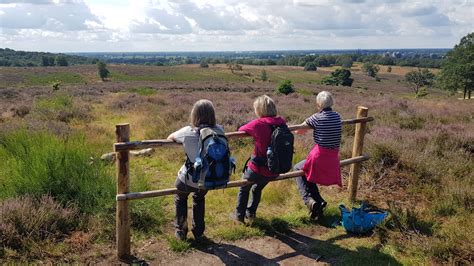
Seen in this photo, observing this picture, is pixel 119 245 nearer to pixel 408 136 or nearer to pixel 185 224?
pixel 185 224

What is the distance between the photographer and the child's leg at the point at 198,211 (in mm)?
4492

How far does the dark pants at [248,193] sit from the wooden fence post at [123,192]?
1535 mm

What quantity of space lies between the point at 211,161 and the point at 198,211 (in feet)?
3.10

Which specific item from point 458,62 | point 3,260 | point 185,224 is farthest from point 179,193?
point 458,62

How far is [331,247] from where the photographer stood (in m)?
4.89

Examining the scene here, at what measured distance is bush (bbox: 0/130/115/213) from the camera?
5027 mm

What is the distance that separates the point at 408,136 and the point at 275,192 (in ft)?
16.6

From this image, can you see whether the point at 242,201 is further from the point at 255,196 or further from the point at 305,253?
the point at 305,253

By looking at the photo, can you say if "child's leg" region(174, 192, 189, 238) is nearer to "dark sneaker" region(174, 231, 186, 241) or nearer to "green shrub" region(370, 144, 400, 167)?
"dark sneaker" region(174, 231, 186, 241)

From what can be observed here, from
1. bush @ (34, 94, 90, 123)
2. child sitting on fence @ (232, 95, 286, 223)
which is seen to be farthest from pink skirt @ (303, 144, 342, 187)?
bush @ (34, 94, 90, 123)

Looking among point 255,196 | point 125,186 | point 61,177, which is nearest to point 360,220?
point 255,196

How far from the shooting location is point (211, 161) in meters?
3.96

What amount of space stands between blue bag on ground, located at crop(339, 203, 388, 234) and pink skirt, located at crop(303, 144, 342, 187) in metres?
0.57

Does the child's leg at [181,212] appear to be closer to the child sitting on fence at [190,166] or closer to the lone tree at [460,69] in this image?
the child sitting on fence at [190,166]
